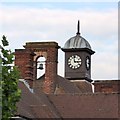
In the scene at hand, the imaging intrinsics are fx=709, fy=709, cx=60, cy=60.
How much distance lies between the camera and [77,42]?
8131 centimetres

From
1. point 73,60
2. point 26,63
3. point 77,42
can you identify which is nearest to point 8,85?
point 26,63

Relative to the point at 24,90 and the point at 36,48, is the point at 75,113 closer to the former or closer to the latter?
the point at 24,90

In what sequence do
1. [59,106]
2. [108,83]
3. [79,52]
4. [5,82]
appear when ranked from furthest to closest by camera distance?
1. [79,52]
2. [108,83]
3. [59,106]
4. [5,82]

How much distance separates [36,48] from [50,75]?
4391 mm

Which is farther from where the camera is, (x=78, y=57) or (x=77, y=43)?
(x=78, y=57)

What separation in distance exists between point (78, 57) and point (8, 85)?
5661 cm

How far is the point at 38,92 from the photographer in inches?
1800

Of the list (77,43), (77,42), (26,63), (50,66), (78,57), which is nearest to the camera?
(26,63)

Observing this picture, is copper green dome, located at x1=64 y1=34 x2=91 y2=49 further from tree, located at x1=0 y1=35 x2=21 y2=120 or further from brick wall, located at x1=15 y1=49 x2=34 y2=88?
tree, located at x1=0 y1=35 x2=21 y2=120

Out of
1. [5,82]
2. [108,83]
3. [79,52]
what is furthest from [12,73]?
[79,52]

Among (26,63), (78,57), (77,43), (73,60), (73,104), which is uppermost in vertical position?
(77,43)

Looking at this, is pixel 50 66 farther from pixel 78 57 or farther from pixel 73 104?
pixel 78 57

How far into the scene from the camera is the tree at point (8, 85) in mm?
26797

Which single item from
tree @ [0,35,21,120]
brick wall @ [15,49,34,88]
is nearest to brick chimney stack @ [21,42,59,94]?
brick wall @ [15,49,34,88]
